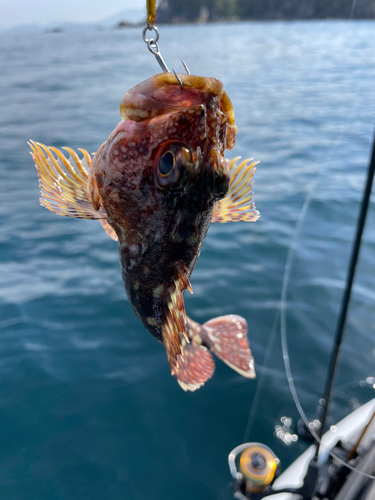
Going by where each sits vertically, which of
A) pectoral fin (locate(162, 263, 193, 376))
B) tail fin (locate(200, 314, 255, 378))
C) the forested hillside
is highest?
the forested hillside

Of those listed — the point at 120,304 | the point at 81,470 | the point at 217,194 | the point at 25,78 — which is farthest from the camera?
the point at 25,78

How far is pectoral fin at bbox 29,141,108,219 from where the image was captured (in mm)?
2154

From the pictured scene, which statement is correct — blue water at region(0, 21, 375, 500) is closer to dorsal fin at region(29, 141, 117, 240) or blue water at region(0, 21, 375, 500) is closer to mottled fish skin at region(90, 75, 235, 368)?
mottled fish skin at region(90, 75, 235, 368)

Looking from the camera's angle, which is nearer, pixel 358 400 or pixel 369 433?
pixel 369 433

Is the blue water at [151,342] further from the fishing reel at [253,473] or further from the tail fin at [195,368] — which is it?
the tail fin at [195,368]

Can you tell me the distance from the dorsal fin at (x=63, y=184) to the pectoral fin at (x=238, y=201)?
2.55 feet

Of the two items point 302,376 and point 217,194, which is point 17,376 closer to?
point 302,376

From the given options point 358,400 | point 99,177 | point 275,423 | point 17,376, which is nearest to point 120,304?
point 17,376

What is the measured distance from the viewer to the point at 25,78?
80.1 feet

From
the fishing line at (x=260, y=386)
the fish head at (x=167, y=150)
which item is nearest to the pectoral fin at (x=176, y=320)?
the fish head at (x=167, y=150)

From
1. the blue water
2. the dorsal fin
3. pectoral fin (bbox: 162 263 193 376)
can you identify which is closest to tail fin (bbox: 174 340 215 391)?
pectoral fin (bbox: 162 263 193 376)

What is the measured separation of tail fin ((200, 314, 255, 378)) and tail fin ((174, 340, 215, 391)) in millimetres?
459

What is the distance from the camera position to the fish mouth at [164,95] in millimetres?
1663

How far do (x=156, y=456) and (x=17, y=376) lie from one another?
2159mm
